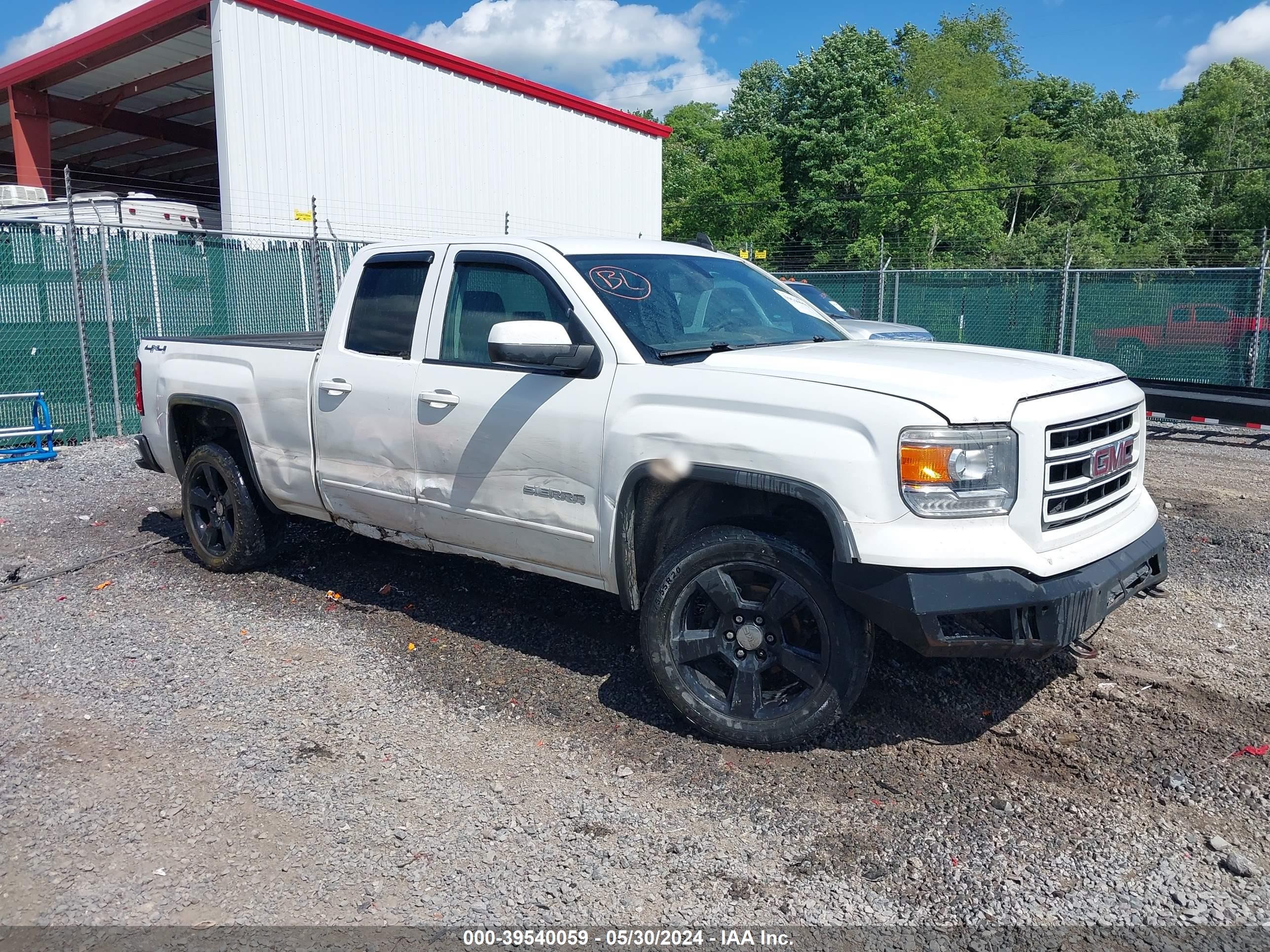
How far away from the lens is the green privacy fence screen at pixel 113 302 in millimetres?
11695

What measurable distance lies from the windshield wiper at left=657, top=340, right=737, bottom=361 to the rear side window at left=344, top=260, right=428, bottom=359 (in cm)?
157

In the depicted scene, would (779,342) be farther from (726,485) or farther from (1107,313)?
(1107,313)

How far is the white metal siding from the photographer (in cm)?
1566

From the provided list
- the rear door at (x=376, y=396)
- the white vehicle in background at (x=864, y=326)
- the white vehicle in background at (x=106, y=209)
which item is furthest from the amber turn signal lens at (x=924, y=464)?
the white vehicle in background at (x=106, y=209)

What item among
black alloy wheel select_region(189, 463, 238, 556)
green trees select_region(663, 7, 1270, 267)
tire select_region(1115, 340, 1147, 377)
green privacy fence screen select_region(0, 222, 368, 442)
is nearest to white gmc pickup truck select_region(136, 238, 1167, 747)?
black alloy wheel select_region(189, 463, 238, 556)

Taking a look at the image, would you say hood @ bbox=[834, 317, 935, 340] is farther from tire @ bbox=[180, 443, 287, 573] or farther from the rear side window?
tire @ bbox=[180, 443, 287, 573]

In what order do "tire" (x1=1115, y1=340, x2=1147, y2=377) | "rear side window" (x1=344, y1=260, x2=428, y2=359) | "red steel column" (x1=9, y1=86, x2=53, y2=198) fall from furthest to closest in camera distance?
"red steel column" (x1=9, y1=86, x2=53, y2=198) < "tire" (x1=1115, y1=340, x2=1147, y2=377) < "rear side window" (x1=344, y1=260, x2=428, y2=359)

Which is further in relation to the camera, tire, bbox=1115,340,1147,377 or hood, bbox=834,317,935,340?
tire, bbox=1115,340,1147,377

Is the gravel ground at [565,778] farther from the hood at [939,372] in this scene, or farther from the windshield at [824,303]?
the windshield at [824,303]

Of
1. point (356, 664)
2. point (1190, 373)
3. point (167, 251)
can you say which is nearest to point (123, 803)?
point (356, 664)

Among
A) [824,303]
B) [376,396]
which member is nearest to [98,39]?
[824,303]

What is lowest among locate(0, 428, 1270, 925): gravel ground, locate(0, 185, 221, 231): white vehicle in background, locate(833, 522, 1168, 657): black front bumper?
locate(0, 428, 1270, 925): gravel ground

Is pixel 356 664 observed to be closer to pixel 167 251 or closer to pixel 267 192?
pixel 167 251

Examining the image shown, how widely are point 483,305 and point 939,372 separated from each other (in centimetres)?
227
